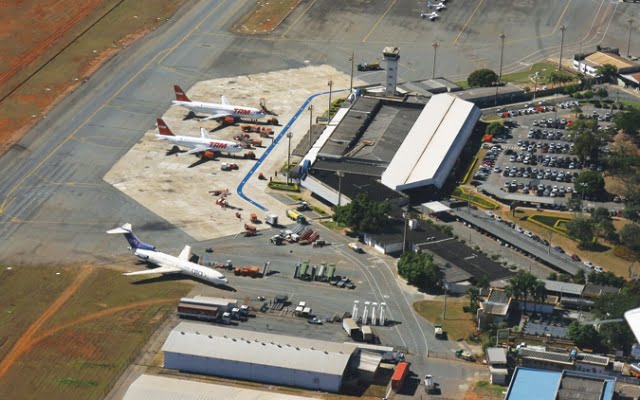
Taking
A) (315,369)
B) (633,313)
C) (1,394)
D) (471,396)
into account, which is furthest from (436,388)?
(1,394)

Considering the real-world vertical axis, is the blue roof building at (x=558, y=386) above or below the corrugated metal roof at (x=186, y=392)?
above

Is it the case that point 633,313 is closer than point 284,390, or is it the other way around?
point 633,313

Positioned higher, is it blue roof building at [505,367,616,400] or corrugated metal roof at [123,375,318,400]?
blue roof building at [505,367,616,400]

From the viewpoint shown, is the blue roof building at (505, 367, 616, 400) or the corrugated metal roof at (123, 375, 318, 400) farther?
the corrugated metal roof at (123, 375, 318, 400)

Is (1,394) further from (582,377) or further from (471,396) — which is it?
(582,377)

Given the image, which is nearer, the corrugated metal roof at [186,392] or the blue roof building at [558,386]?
the blue roof building at [558,386]
